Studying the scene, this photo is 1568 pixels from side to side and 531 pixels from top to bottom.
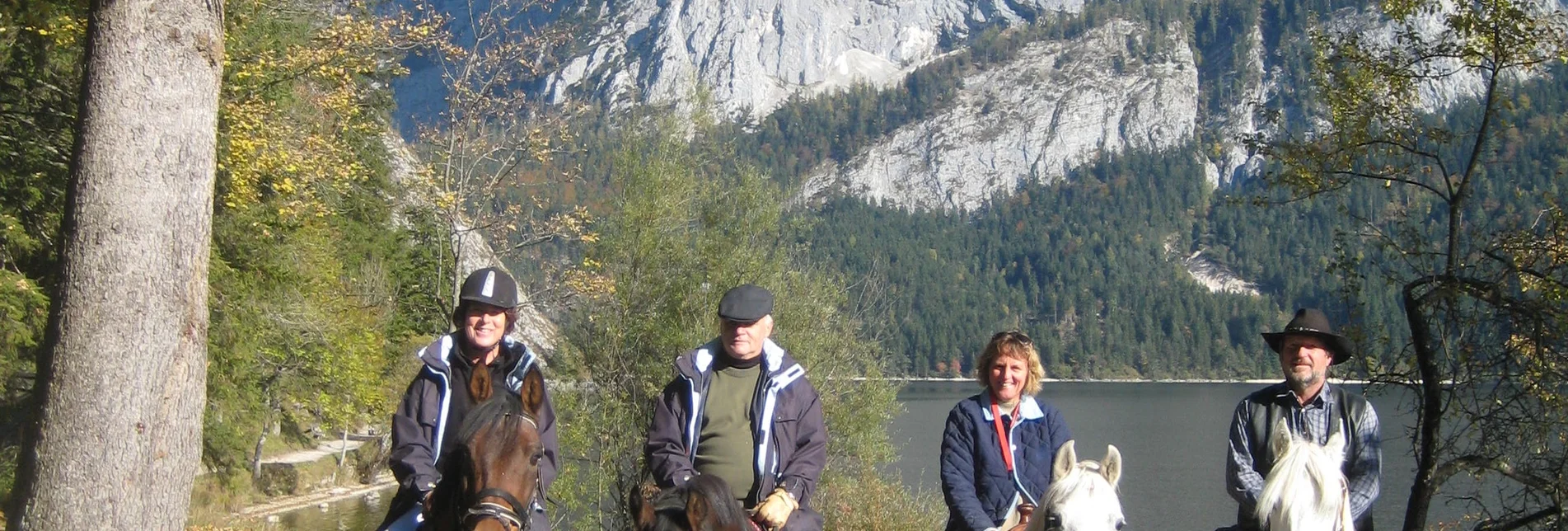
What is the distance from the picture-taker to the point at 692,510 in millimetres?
3672

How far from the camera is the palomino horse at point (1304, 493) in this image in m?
3.95

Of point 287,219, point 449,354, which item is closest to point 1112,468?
point 449,354

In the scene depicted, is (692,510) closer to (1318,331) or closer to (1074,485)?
(1074,485)

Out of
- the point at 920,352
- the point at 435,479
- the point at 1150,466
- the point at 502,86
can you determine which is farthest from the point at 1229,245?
the point at 435,479

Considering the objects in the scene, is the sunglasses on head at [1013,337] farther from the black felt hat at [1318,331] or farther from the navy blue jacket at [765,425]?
the black felt hat at [1318,331]

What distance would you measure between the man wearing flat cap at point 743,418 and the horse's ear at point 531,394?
59 cm

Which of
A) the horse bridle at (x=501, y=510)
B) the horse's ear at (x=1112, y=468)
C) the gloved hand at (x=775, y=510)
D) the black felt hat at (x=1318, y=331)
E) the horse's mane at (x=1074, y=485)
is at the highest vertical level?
the black felt hat at (x=1318, y=331)

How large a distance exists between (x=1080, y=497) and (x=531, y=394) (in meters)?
1.98

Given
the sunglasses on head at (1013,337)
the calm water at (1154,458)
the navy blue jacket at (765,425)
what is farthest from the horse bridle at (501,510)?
the calm water at (1154,458)

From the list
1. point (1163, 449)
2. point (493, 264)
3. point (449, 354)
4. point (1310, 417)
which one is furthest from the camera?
point (1163, 449)

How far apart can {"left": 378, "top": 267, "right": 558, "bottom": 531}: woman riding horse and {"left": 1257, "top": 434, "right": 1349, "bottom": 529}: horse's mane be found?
8.62 ft

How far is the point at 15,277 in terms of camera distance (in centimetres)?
1111

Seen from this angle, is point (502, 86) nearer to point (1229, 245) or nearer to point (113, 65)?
point (113, 65)

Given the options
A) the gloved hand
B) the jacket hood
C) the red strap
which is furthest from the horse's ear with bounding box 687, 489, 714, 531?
the red strap
